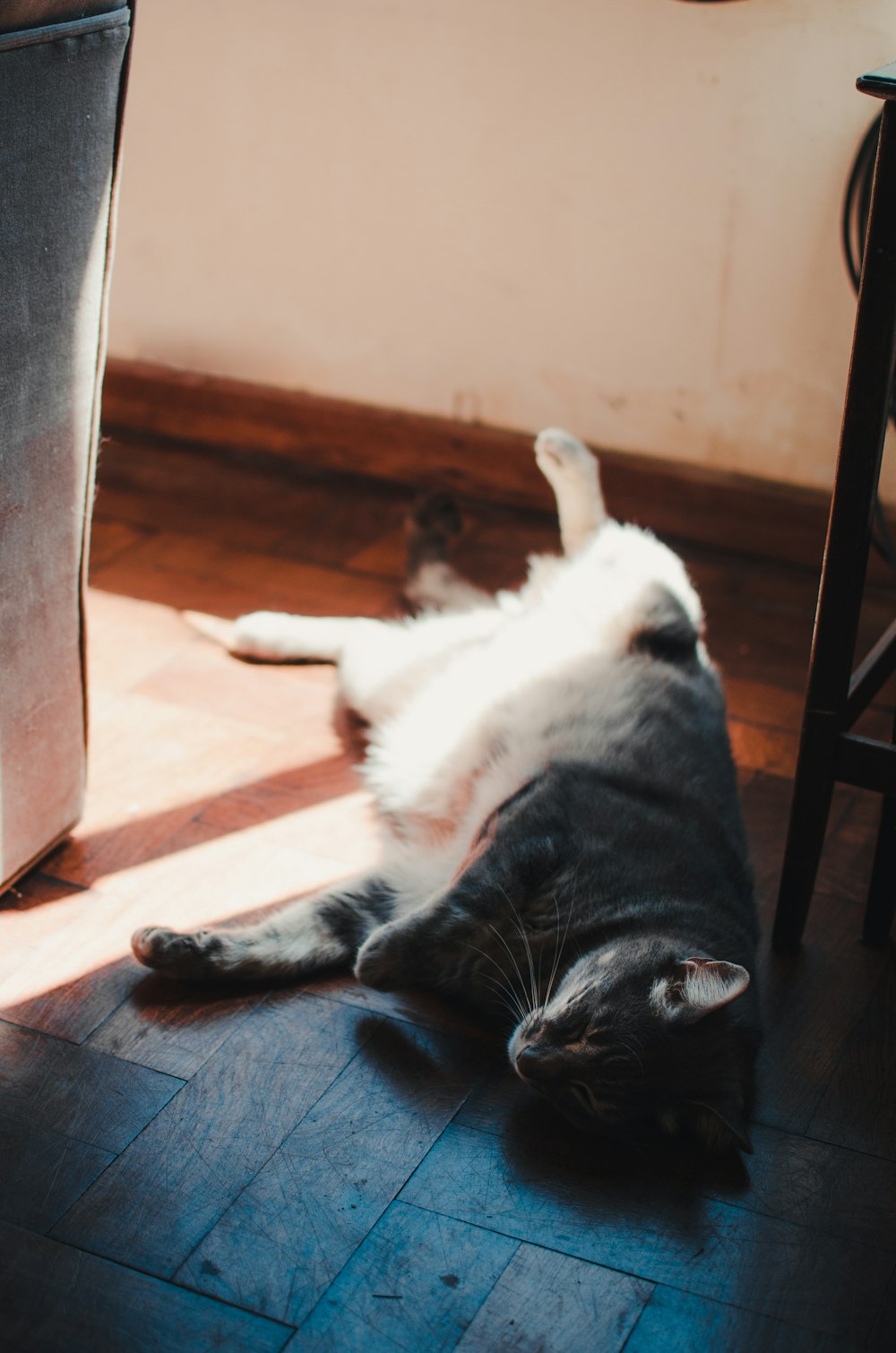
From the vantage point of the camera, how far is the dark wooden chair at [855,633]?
123 centimetres

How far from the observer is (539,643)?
1.81 meters

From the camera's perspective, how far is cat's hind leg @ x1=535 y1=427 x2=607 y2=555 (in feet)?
6.50

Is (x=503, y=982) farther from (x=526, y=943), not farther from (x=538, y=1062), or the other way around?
(x=538, y=1062)

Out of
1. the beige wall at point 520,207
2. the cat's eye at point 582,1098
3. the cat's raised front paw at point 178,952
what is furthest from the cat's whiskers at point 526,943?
the beige wall at point 520,207

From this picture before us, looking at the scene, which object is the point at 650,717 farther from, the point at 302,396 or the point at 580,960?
the point at 302,396

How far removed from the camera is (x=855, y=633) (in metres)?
1.38

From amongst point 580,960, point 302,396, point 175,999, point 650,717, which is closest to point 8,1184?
point 175,999

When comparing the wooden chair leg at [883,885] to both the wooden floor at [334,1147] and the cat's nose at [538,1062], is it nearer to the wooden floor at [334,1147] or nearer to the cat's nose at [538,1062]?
the wooden floor at [334,1147]

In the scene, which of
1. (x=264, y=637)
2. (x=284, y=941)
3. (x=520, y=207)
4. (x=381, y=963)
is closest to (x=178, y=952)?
(x=284, y=941)

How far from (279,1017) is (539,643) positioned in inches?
26.2

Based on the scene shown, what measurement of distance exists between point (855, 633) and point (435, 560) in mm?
934

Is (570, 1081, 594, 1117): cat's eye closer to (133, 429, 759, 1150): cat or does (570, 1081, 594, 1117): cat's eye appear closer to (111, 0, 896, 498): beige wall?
(133, 429, 759, 1150): cat

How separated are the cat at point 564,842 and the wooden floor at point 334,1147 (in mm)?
67

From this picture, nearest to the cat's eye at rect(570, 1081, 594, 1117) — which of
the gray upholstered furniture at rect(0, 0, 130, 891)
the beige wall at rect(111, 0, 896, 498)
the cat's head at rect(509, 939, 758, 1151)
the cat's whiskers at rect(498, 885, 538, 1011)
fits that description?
the cat's head at rect(509, 939, 758, 1151)
